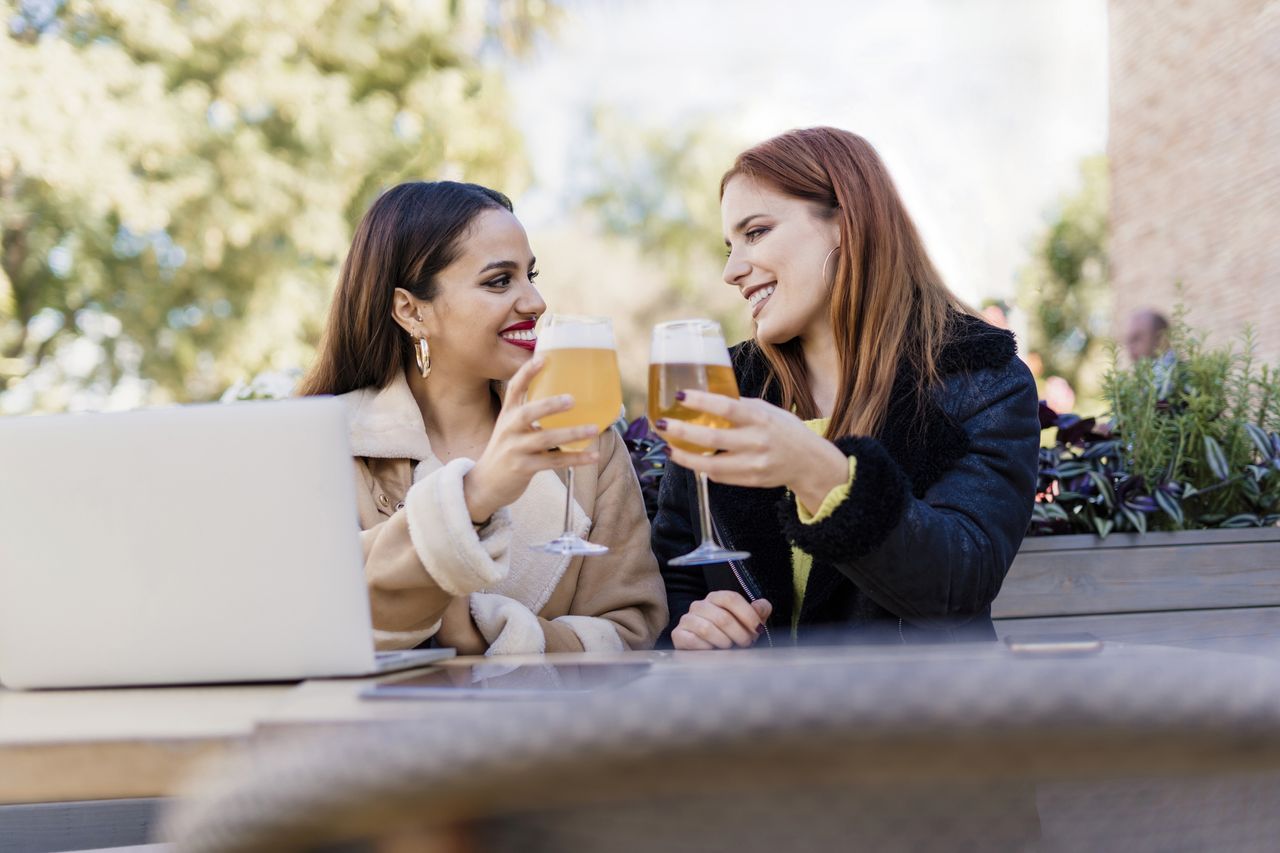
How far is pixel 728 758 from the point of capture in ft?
1.26

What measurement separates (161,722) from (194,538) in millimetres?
285

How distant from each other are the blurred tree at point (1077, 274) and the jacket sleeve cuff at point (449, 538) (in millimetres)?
21650

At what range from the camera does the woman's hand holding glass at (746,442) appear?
1520 millimetres

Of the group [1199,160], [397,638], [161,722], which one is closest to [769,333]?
[397,638]

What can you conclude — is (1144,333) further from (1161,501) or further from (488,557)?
(488,557)

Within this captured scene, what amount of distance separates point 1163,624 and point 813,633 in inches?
38.5

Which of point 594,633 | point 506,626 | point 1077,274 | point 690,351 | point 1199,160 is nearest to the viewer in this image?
point 690,351

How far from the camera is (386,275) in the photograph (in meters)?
2.59

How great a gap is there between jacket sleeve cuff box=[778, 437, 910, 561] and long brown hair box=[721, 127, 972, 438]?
1.54 feet

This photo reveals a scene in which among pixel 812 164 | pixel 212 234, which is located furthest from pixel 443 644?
pixel 212 234

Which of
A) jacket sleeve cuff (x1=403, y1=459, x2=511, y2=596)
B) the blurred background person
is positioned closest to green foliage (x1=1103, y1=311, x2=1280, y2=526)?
jacket sleeve cuff (x1=403, y1=459, x2=511, y2=596)

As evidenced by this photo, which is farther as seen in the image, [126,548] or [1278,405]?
[1278,405]

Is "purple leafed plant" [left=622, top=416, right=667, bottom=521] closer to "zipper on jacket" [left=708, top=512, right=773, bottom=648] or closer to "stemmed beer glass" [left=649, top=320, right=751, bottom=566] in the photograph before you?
"zipper on jacket" [left=708, top=512, right=773, bottom=648]

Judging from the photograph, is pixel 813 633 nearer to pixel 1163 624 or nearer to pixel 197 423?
pixel 1163 624
